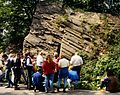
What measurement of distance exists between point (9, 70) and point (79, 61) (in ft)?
11.3

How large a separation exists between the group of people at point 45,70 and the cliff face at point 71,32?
360cm

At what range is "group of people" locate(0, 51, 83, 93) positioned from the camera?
49.7 ft

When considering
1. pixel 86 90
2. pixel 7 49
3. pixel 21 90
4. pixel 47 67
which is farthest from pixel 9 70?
pixel 7 49

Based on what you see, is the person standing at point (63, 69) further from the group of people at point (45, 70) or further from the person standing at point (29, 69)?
the person standing at point (29, 69)

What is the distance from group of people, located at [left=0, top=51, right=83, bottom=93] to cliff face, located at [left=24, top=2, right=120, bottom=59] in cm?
360

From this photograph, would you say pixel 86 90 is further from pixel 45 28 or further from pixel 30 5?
pixel 30 5

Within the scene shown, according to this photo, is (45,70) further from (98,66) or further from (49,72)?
(98,66)

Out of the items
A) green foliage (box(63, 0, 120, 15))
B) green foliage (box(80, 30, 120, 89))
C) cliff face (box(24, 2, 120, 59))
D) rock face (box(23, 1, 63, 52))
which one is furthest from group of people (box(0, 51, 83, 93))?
green foliage (box(63, 0, 120, 15))

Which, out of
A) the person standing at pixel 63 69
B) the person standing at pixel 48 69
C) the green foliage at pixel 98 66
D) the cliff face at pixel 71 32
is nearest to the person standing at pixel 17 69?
the person standing at pixel 48 69

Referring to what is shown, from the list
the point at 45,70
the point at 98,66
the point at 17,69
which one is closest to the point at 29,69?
the point at 17,69

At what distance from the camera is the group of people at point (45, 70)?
15.1m

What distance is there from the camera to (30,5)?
1118 inches

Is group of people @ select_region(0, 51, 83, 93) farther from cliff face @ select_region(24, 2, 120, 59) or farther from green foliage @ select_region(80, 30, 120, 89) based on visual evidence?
cliff face @ select_region(24, 2, 120, 59)

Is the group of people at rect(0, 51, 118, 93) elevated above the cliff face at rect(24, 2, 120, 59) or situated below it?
below
